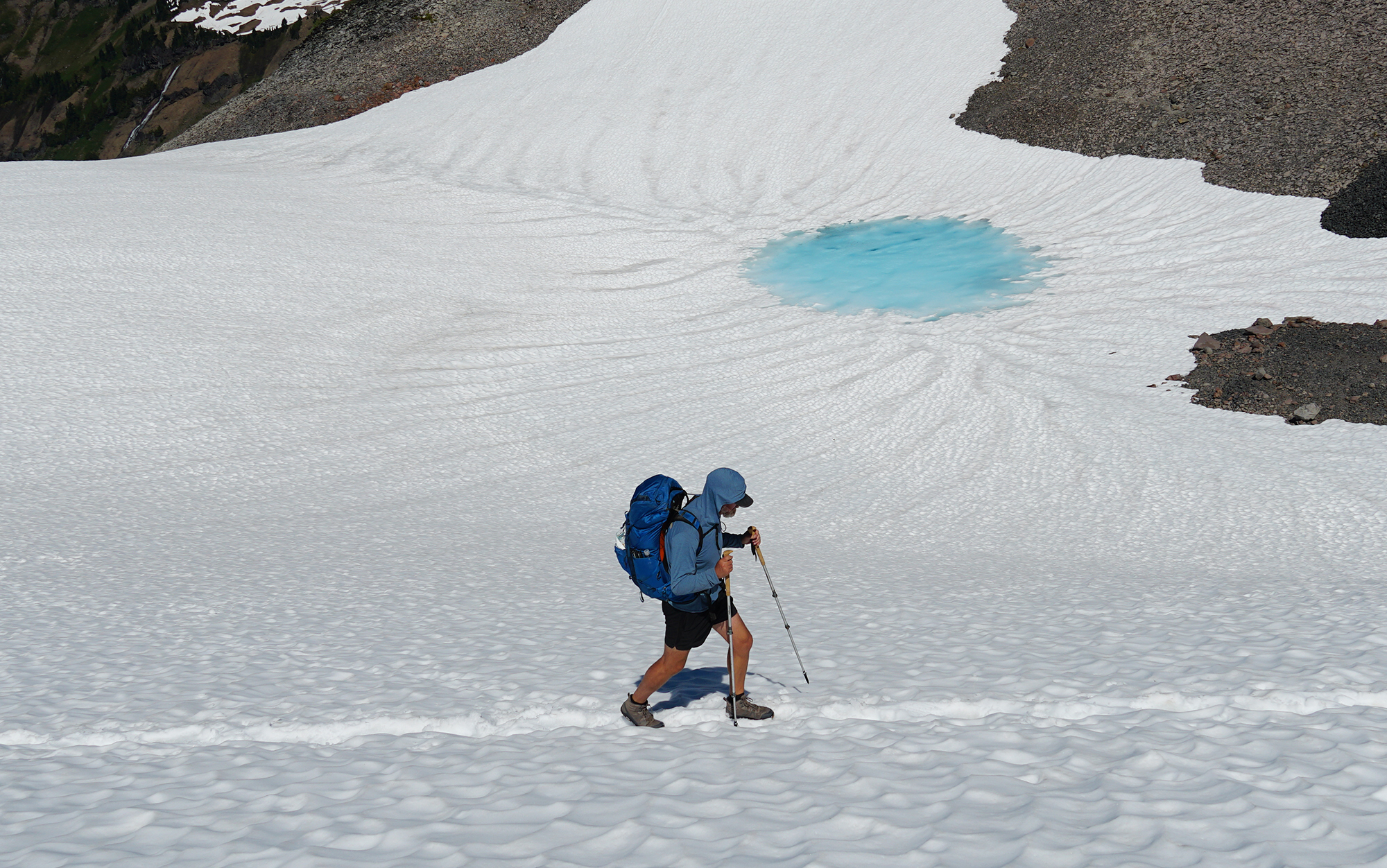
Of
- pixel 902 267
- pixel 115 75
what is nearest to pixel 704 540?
pixel 902 267

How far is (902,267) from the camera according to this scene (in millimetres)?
24562

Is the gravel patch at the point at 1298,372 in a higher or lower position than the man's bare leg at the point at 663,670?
higher

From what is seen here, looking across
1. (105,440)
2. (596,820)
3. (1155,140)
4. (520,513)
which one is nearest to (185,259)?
(105,440)

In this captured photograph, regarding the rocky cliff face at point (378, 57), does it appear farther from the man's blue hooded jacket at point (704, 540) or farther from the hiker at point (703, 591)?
the man's blue hooded jacket at point (704, 540)

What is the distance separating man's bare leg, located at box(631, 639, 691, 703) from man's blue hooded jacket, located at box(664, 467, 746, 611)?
1.82ft

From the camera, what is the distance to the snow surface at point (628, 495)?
5.54 metres

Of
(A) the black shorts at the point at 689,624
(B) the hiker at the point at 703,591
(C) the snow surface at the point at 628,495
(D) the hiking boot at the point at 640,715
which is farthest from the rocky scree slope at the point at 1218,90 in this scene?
(D) the hiking boot at the point at 640,715

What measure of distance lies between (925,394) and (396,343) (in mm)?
11434

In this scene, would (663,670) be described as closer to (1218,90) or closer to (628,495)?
(628,495)

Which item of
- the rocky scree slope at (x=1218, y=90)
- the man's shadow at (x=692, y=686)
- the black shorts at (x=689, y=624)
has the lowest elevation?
the man's shadow at (x=692, y=686)

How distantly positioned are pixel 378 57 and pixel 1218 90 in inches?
1216

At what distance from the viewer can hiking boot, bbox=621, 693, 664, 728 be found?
6953 mm

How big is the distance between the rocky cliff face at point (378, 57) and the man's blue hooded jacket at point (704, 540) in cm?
3512

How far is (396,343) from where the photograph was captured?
21.2 metres
